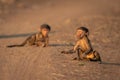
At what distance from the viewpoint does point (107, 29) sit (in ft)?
61.9

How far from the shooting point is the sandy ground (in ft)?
38.2

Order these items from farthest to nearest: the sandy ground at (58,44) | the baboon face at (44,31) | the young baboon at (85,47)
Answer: the baboon face at (44,31) → the young baboon at (85,47) → the sandy ground at (58,44)

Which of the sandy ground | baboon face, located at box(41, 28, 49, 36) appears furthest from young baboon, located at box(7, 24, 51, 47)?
the sandy ground

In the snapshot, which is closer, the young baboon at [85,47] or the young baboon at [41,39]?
the young baboon at [85,47]

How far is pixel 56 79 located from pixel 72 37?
247 inches

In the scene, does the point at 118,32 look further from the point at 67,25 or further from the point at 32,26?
the point at 32,26

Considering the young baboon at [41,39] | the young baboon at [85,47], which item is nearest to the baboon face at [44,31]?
the young baboon at [41,39]

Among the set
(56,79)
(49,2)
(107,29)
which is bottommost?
(56,79)

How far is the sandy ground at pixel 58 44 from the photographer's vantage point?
11.6m

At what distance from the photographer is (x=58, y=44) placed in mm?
15688

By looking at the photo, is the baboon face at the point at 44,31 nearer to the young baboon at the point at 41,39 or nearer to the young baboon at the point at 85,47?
the young baboon at the point at 41,39

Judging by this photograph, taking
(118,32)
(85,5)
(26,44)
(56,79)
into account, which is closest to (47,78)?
(56,79)

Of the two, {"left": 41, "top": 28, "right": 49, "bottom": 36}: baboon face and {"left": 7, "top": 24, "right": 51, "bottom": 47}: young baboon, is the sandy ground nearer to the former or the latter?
{"left": 7, "top": 24, "right": 51, "bottom": 47}: young baboon

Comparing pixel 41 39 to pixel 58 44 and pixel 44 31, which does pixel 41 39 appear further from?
pixel 58 44
